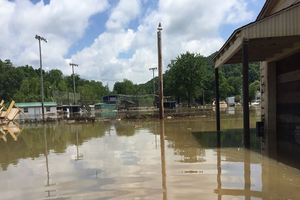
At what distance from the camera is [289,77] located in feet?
31.0

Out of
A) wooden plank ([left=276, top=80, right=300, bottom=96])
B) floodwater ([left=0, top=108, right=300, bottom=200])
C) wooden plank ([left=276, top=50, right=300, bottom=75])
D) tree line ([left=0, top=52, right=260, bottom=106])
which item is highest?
tree line ([left=0, top=52, right=260, bottom=106])

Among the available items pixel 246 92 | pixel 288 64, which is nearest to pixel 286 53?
pixel 288 64

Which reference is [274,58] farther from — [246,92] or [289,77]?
[246,92]

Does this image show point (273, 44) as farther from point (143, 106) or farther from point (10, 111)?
point (143, 106)

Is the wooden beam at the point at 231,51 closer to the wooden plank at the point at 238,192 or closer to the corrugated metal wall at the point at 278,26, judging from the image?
the corrugated metal wall at the point at 278,26

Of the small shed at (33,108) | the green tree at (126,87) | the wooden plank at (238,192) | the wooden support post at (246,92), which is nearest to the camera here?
the wooden plank at (238,192)

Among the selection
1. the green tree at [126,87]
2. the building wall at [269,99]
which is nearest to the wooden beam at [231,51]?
the building wall at [269,99]

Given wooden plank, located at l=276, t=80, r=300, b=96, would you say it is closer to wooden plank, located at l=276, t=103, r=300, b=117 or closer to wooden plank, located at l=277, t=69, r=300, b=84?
wooden plank, located at l=277, t=69, r=300, b=84

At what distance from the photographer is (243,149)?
23.4 feet

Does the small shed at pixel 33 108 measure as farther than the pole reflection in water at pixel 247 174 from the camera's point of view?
Yes

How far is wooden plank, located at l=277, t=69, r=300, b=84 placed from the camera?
8958 millimetres

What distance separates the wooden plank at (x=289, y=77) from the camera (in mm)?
8958

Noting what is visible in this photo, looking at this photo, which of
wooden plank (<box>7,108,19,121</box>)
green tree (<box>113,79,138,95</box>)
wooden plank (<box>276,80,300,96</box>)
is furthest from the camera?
green tree (<box>113,79,138,95</box>)

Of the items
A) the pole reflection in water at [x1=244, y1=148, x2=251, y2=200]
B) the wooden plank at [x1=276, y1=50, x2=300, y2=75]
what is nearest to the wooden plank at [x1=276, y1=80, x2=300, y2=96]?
the wooden plank at [x1=276, y1=50, x2=300, y2=75]
